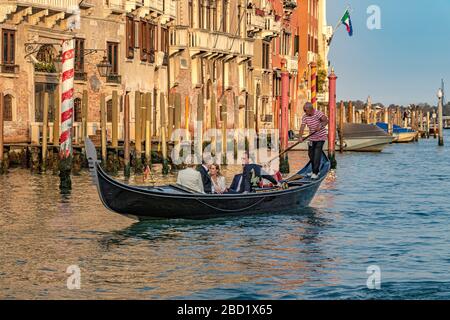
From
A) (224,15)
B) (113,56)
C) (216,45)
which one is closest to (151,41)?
(113,56)

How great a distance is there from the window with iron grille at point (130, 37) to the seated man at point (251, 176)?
1768 centimetres

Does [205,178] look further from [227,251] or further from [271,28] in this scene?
[271,28]

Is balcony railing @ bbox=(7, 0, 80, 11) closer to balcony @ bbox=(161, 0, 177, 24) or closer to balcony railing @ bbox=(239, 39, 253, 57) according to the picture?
balcony @ bbox=(161, 0, 177, 24)

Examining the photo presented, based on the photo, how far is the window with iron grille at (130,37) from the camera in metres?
35.8

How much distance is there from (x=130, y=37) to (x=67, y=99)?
14.3 m

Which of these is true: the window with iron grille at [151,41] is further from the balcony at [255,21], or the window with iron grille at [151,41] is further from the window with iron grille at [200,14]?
the balcony at [255,21]

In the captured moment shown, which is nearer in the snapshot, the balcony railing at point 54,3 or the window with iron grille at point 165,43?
the balcony railing at point 54,3

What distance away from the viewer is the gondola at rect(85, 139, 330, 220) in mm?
15758

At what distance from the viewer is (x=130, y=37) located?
119ft

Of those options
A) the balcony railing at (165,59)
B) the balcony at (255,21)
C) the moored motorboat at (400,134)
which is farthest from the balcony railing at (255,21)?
the moored motorboat at (400,134)

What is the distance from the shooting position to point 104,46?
34.6 metres

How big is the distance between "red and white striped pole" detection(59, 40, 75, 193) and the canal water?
36 cm
